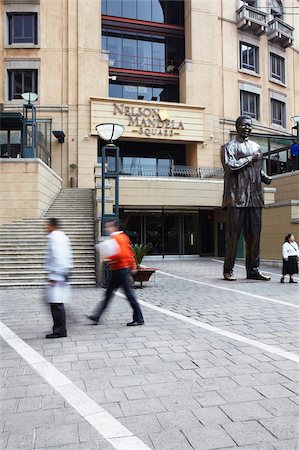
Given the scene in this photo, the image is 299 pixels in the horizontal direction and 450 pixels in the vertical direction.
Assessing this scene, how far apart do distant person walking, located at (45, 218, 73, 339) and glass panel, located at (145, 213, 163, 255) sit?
1909 centimetres

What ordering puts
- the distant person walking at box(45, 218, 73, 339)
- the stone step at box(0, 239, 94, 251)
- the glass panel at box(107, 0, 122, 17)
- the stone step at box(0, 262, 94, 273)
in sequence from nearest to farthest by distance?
the distant person walking at box(45, 218, 73, 339) → the stone step at box(0, 262, 94, 273) → the stone step at box(0, 239, 94, 251) → the glass panel at box(107, 0, 122, 17)

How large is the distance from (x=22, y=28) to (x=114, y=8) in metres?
6.51

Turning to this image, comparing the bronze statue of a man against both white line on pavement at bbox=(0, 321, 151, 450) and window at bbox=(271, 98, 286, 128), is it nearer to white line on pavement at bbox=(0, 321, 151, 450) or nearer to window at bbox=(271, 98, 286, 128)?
white line on pavement at bbox=(0, 321, 151, 450)

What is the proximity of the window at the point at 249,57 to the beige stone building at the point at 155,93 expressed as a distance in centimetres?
8

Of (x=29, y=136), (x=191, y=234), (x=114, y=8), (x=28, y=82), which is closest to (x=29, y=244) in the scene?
(x=29, y=136)

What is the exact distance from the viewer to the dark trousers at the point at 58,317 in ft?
18.8

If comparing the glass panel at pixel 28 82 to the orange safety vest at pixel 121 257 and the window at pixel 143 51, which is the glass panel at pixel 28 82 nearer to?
the window at pixel 143 51

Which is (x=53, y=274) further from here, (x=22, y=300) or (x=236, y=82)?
(x=236, y=82)

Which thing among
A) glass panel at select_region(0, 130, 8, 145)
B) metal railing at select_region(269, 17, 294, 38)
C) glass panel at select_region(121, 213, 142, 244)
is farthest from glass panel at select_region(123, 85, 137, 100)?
metal railing at select_region(269, 17, 294, 38)

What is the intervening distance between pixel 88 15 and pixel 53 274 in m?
25.3

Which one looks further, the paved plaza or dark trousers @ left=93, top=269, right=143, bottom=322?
dark trousers @ left=93, top=269, right=143, bottom=322

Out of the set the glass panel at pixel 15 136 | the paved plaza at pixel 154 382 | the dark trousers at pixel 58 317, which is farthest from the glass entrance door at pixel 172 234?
the dark trousers at pixel 58 317

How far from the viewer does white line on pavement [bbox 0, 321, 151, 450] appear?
9.42 ft

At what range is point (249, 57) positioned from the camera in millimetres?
30453
